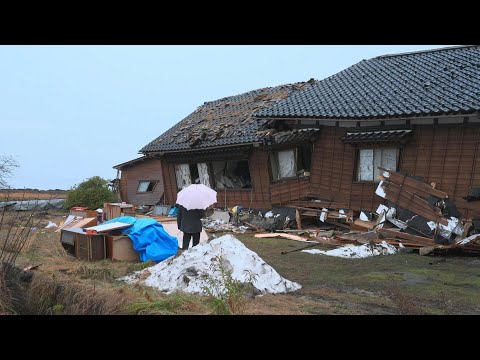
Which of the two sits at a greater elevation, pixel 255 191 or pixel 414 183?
pixel 414 183

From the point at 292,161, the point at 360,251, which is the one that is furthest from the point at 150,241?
the point at 292,161

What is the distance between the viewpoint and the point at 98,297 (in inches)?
199

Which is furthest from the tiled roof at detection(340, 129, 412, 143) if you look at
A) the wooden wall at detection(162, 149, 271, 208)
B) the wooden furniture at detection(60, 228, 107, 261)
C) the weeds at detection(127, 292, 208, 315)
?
the weeds at detection(127, 292, 208, 315)

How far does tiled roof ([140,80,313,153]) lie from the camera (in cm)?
1808

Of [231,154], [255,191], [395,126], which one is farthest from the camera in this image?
[231,154]

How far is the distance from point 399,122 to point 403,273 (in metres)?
5.70

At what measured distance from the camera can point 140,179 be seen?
24297 millimetres

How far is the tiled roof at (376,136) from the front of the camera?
12.8 m

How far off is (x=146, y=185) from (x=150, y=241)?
46.0 ft

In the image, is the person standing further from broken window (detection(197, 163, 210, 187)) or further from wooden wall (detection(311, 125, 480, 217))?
broken window (detection(197, 163, 210, 187))

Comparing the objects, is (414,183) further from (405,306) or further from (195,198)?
(405,306)

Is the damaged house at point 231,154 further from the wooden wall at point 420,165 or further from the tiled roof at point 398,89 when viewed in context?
the tiled roof at point 398,89

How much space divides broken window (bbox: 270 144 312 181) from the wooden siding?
24.9 ft
